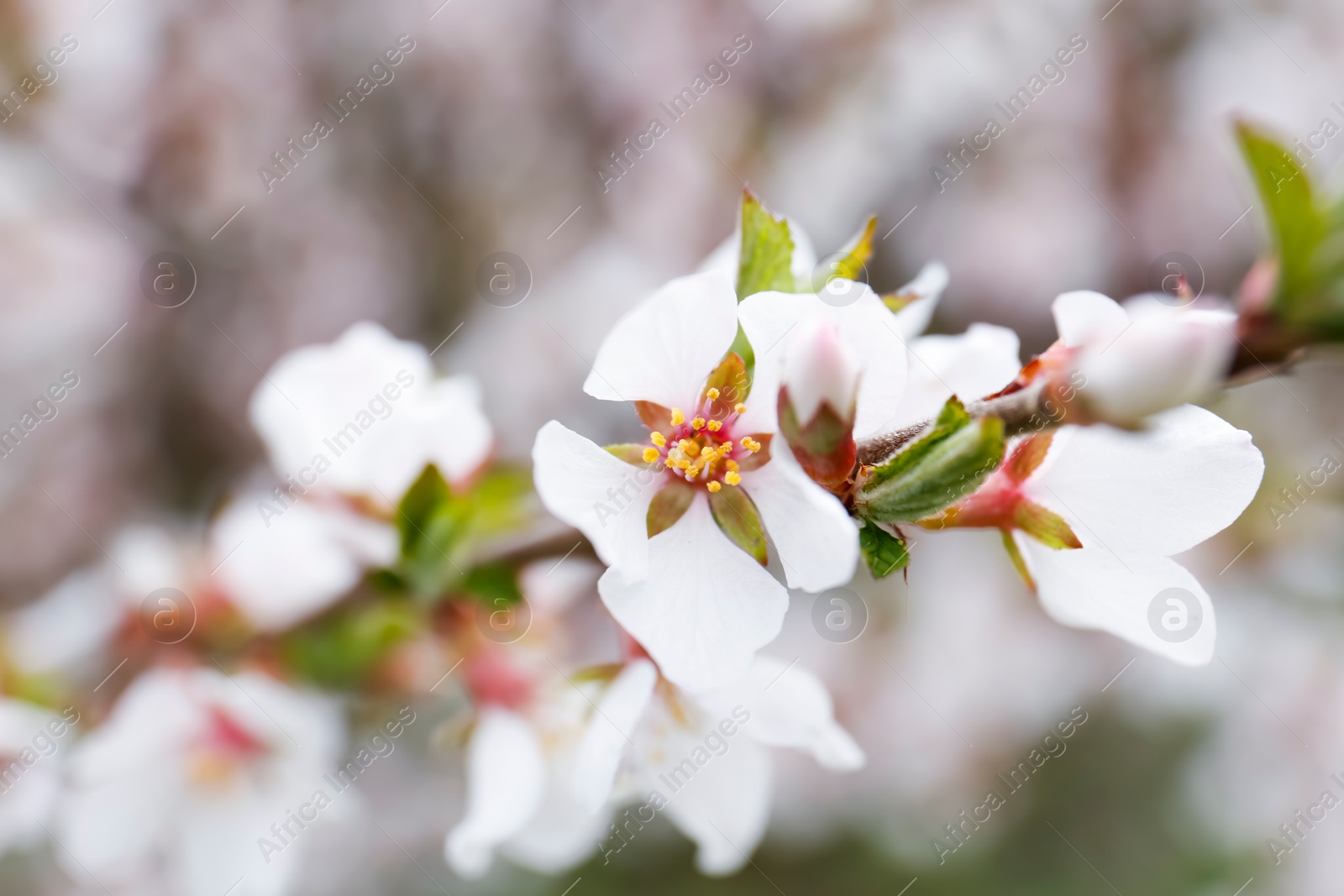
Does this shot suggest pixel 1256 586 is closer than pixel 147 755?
No

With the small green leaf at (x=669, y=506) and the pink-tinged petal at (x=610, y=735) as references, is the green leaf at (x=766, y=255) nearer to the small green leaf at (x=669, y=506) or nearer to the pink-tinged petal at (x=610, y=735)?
the small green leaf at (x=669, y=506)

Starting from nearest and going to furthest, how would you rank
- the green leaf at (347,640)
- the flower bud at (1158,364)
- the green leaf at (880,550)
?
the flower bud at (1158,364), the green leaf at (880,550), the green leaf at (347,640)

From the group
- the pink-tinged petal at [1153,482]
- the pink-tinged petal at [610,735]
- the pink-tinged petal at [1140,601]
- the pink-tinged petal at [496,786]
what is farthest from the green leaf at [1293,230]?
the pink-tinged petal at [496,786]

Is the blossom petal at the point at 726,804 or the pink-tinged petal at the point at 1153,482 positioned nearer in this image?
the pink-tinged petal at the point at 1153,482

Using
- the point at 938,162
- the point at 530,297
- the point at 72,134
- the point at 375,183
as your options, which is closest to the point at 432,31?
the point at 375,183

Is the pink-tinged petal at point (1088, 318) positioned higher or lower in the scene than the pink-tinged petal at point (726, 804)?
higher

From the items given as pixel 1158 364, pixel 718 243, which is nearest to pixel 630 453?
pixel 1158 364

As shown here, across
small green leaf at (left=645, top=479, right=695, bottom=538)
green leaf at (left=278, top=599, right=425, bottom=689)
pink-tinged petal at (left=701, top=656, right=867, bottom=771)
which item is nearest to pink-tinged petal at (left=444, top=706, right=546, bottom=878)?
green leaf at (left=278, top=599, right=425, bottom=689)

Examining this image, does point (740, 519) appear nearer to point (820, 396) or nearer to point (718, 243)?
point (820, 396)

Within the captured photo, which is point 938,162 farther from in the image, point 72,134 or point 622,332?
point 72,134
